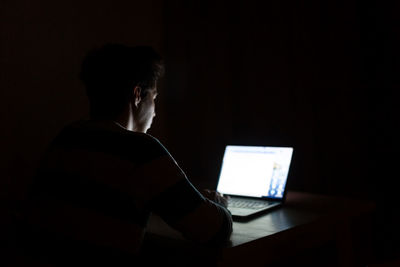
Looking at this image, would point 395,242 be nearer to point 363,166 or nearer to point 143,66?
point 363,166

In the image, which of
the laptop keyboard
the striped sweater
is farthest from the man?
the laptop keyboard

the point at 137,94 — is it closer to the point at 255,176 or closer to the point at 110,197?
the point at 110,197

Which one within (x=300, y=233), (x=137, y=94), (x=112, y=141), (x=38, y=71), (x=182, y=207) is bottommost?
(x=300, y=233)

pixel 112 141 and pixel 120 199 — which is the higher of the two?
pixel 112 141

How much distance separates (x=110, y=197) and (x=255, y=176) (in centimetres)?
78

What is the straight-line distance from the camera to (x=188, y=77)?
7.33ft

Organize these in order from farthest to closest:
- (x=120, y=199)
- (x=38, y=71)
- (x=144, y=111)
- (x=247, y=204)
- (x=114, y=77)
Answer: (x=38, y=71)
(x=247, y=204)
(x=144, y=111)
(x=114, y=77)
(x=120, y=199)

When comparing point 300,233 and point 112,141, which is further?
point 300,233

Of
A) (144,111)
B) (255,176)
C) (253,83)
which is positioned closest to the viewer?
(144,111)

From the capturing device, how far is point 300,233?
1072mm

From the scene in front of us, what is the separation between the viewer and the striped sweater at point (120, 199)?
32.6 inches

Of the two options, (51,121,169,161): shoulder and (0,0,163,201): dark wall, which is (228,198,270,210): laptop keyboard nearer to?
(51,121,169,161): shoulder

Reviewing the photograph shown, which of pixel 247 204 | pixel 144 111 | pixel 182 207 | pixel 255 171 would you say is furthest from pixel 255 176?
pixel 182 207

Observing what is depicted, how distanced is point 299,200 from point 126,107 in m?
0.84
